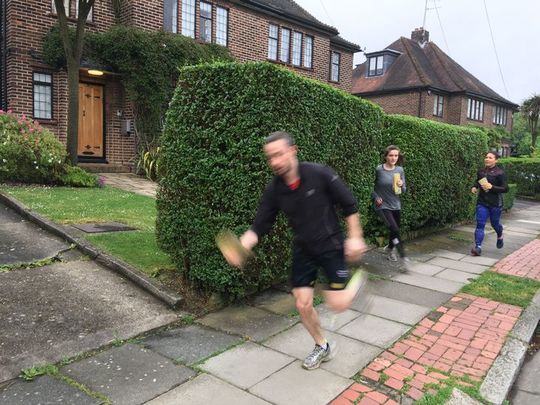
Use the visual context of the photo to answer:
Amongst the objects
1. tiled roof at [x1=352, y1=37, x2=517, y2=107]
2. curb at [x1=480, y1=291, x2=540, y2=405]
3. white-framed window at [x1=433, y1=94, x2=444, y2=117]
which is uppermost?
tiled roof at [x1=352, y1=37, x2=517, y2=107]

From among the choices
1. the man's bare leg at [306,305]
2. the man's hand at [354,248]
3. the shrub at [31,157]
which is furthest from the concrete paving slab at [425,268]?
the shrub at [31,157]

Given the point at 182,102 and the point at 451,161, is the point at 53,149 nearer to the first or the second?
the point at 182,102

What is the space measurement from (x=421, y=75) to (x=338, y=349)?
32.4 meters

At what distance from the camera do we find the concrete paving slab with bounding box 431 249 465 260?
26.7 ft

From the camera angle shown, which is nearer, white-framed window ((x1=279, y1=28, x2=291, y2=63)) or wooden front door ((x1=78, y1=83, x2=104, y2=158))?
wooden front door ((x1=78, y1=83, x2=104, y2=158))

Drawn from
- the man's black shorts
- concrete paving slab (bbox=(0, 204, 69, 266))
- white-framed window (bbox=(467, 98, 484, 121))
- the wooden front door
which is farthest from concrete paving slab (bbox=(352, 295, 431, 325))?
white-framed window (bbox=(467, 98, 484, 121))

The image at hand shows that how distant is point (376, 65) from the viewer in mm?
36875

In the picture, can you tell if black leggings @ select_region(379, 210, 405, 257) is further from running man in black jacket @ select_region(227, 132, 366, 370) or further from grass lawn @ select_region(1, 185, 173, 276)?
running man in black jacket @ select_region(227, 132, 366, 370)

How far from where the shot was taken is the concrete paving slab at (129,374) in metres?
3.24

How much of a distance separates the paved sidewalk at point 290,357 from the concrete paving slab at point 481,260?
2.18m

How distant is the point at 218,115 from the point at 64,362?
2.62 m

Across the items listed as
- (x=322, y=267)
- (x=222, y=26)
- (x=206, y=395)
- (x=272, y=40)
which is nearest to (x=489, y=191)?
(x=322, y=267)

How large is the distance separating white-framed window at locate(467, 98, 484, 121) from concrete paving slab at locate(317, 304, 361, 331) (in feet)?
111

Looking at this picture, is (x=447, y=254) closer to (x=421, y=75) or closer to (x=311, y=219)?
(x=311, y=219)
